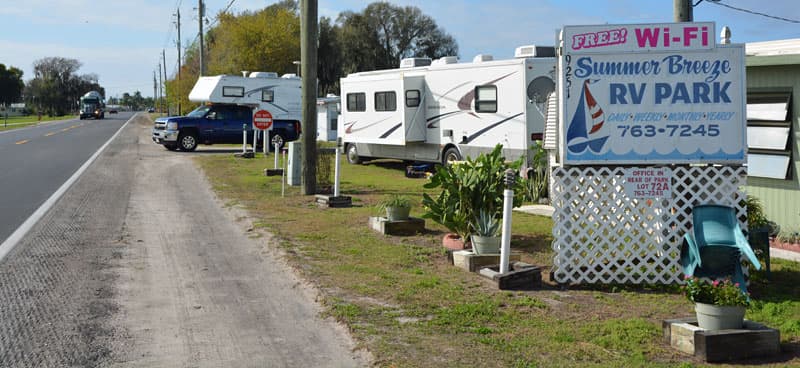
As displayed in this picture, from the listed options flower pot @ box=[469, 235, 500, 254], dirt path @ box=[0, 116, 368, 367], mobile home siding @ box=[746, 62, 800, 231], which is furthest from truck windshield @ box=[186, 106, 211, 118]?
mobile home siding @ box=[746, 62, 800, 231]

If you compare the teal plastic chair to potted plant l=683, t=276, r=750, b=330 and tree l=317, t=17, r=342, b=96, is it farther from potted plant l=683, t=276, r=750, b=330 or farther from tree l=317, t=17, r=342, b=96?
tree l=317, t=17, r=342, b=96

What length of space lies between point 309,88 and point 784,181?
27.8 ft

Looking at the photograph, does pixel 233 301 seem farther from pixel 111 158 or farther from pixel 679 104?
pixel 111 158

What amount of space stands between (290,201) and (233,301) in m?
7.38

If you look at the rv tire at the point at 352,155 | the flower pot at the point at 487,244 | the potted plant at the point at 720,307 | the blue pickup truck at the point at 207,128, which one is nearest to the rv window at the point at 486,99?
the rv tire at the point at 352,155

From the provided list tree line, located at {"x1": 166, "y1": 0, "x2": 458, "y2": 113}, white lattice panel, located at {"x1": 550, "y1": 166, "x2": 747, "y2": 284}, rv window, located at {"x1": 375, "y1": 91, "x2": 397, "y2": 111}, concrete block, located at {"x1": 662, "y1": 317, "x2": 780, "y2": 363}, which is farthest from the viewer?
tree line, located at {"x1": 166, "y1": 0, "x2": 458, "y2": 113}

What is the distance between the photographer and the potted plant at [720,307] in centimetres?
555

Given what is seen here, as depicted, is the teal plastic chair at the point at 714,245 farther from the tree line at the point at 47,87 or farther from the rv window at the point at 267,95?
the tree line at the point at 47,87

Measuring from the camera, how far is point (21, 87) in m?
137

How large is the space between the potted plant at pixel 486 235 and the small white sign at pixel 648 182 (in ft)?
5.36

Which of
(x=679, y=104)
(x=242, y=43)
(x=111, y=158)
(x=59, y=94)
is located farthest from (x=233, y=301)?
(x=59, y=94)

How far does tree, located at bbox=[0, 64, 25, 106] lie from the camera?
129 metres

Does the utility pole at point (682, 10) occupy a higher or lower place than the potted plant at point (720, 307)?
higher

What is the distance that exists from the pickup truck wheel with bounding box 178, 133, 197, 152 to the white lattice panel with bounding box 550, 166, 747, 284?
2361cm
